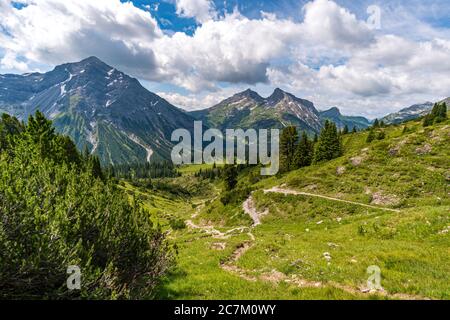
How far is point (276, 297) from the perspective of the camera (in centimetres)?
1080

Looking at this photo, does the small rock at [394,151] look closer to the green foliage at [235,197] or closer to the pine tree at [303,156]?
the pine tree at [303,156]

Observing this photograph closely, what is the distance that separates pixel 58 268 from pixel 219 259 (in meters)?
13.8

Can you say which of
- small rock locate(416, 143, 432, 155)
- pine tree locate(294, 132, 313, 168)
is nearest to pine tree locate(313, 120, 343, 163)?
pine tree locate(294, 132, 313, 168)

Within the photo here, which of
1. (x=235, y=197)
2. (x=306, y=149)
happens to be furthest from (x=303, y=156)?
(x=235, y=197)

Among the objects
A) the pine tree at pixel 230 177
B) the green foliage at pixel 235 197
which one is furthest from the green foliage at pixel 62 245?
the pine tree at pixel 230 177

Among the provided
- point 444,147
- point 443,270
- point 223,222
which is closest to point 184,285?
point 443,270

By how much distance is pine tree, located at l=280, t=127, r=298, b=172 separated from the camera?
282 feet

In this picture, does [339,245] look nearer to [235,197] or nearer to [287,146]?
[235,197]

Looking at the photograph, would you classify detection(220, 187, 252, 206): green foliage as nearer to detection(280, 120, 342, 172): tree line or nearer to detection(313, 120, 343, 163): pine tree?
detection(280, 120, 342, 172): tree line

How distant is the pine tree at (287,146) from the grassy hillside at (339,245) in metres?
30.3

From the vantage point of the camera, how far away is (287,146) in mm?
87938

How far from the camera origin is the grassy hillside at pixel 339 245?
40.2 ft

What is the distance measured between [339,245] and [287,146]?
68.3 meters
